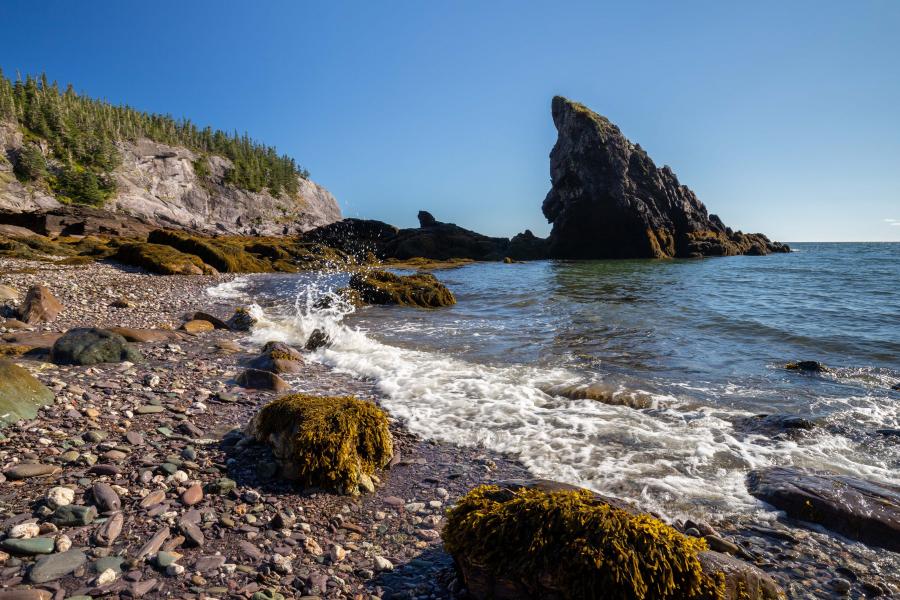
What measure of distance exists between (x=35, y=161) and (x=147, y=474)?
10063 centimetres

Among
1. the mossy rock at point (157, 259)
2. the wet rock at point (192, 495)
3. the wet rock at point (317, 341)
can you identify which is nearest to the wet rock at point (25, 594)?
the wet rock at point (192, 495)

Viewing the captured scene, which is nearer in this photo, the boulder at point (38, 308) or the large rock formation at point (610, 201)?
the boulder at point (38, 308)

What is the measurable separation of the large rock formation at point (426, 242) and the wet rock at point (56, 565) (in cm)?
7167

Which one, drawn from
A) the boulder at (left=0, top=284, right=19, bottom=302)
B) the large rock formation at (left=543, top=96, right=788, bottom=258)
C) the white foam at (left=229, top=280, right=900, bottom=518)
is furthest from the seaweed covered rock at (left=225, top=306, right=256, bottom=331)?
the large rock formation at (left=543, top=96, right=788, bottom=258)

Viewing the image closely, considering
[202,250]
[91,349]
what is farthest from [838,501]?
[202,250]

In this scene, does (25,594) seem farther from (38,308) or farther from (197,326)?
(38,308)

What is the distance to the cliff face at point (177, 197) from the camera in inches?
2840

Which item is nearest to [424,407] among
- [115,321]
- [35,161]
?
[115,321]

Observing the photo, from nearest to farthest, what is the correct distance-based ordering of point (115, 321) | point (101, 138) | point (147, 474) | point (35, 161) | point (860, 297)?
point (147, 474) < point (115, 321) < point (860, 297) < point (35, 161) < point (101, 138)

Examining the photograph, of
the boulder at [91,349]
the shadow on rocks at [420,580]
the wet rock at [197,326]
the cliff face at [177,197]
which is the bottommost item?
the shadow on rocks at [420,580]

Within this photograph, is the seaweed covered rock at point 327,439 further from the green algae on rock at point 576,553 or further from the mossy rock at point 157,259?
the mossy rock at point 157,259

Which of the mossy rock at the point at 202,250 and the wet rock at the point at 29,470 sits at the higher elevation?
the mossy rock at the point at 202,250

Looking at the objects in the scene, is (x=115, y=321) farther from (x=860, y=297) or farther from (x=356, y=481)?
(x=860, y=297)

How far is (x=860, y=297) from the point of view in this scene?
2573 centimetres
